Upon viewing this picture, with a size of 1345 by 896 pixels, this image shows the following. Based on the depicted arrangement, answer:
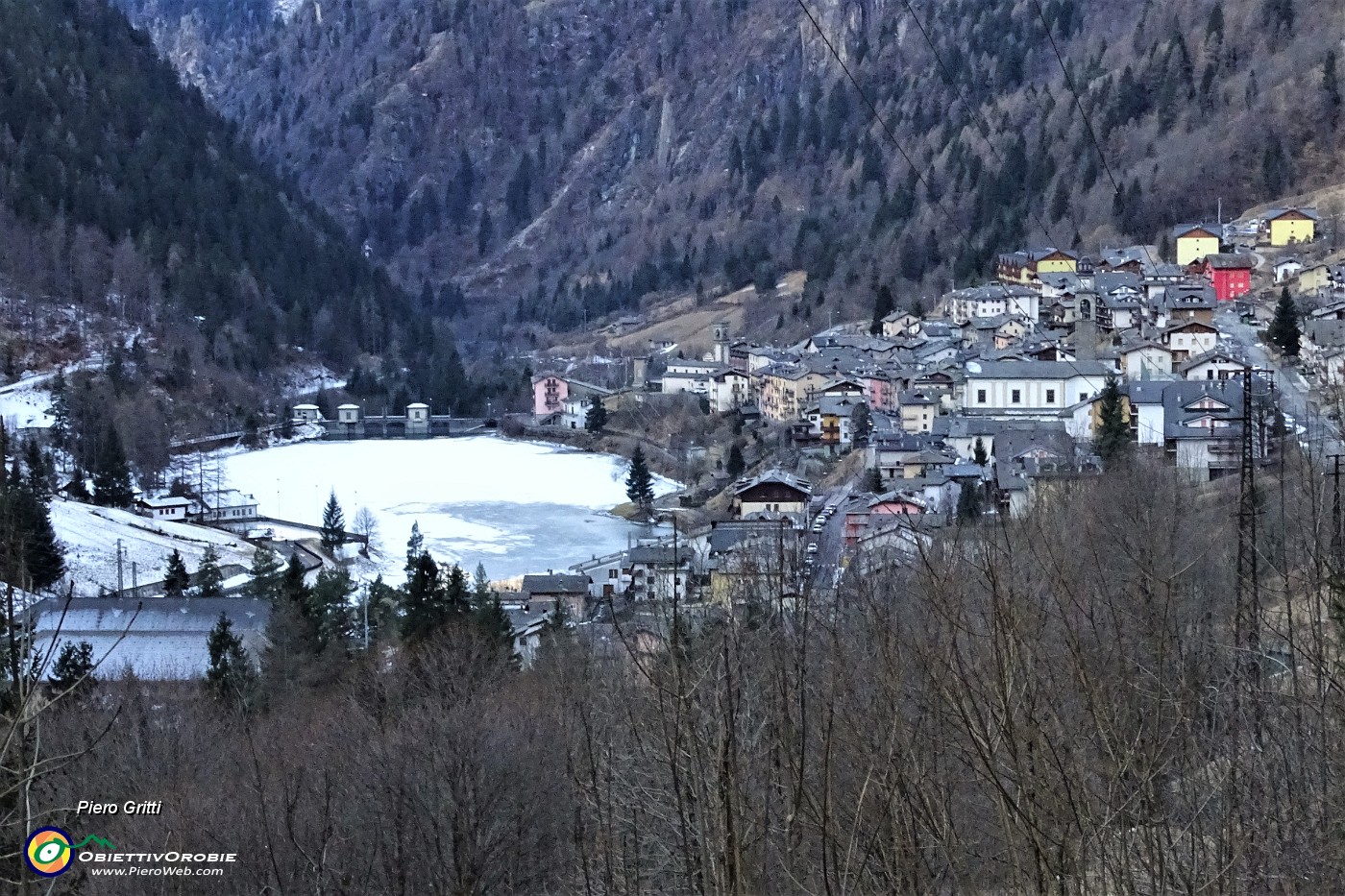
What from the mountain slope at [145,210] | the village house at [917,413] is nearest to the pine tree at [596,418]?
the mountain slope at [145,210]

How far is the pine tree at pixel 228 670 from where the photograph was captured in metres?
9.96

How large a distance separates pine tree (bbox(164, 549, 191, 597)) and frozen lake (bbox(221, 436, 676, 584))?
2.02 meters

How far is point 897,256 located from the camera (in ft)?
121

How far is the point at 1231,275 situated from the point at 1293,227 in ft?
8.38

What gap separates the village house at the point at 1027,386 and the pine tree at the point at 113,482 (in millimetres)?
10395

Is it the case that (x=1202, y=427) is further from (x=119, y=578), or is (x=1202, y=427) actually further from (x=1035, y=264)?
(x=1035, y=264)

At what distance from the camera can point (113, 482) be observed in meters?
20.3

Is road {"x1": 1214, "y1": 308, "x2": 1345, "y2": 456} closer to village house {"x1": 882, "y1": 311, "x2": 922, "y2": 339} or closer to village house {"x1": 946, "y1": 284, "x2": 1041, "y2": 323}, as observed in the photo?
village house {"x1": 946, "y1": 284, "x2": 1041, "y2": 323}

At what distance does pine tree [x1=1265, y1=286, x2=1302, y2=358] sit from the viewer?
1914 centimetres

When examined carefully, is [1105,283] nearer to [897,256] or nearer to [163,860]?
[897,256]

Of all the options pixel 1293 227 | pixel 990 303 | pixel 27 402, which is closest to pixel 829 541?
pixel 990 303

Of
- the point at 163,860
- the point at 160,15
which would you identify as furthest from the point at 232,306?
the point at 160,15

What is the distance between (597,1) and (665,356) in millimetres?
41293

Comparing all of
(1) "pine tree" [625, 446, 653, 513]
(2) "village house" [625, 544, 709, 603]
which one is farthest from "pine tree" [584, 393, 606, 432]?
(2) "village house" [625, 544, 709, 603]
